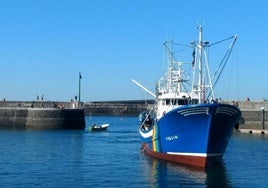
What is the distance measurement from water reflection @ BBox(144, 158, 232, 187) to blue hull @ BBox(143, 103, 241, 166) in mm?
953

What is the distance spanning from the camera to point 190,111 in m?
33.6

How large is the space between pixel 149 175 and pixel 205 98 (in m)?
8.67

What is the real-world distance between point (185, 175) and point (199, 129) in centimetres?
357

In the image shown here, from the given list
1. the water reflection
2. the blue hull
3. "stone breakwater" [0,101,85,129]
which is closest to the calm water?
the water reflection

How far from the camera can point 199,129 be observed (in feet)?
111

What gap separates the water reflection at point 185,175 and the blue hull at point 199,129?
0.95 meters

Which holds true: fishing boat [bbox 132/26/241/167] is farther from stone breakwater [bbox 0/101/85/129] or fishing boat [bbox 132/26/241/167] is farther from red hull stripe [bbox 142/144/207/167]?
stone breakwater [bbox 0/101/85/129]

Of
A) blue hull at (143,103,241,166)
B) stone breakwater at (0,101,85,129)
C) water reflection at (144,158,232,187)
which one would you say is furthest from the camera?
stone breakwater at (0,101,85,129)

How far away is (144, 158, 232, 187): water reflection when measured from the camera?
2920cm

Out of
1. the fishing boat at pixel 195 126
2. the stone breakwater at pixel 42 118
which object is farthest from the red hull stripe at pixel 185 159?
the stone breakwater at pixel 42 118

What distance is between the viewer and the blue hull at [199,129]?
33406 millimetres

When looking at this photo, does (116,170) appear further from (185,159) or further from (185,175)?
(185,159)

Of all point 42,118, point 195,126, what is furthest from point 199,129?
point 42,118

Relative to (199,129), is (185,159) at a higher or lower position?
lower
